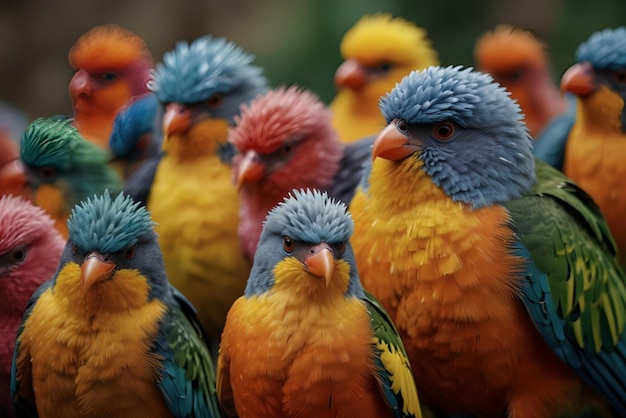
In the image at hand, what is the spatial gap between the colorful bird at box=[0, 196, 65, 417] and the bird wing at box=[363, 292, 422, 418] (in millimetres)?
1302

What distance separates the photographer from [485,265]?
3354 millimetres

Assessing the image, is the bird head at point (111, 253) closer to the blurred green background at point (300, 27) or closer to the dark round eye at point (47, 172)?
the dark round eye at point (47, 172)

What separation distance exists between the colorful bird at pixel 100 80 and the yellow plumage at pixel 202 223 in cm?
51

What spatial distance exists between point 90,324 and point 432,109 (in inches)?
58.1

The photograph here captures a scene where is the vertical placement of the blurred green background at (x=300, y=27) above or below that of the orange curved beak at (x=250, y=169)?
above

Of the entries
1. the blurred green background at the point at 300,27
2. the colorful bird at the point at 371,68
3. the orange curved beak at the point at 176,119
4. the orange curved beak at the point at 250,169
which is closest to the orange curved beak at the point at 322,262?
the orange curved beak at the point at 250,169

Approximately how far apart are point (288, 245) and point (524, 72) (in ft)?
11.1

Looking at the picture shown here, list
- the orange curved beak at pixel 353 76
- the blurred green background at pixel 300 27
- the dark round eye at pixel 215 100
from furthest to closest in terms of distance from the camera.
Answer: the blurred green background at pixel 300 27
the orange curved beak at pixel 353 76
the dark round eye at pixel 215 100

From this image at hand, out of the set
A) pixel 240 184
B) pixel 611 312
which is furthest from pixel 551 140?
pixel 240 184

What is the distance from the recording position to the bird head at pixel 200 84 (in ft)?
14.1

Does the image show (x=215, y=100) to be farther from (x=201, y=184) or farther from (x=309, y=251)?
(x=309, y=251)

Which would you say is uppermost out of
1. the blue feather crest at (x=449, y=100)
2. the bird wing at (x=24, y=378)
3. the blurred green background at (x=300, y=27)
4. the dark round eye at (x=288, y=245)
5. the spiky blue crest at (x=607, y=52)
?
the blurred green background at (x=300, y=27)

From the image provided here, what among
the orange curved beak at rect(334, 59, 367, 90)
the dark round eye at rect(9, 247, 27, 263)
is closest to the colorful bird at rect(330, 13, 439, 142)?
the orange curved beak at rect(334, 59, 367, 90)

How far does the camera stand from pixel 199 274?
4273 millimetres
